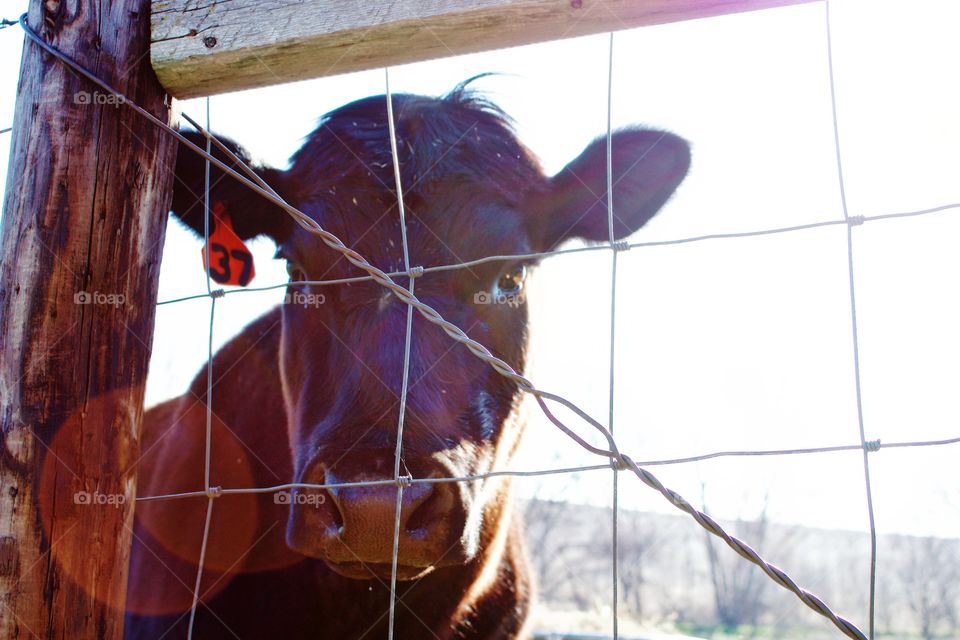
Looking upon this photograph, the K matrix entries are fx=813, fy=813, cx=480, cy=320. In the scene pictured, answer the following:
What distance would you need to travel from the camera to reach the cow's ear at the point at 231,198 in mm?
3109

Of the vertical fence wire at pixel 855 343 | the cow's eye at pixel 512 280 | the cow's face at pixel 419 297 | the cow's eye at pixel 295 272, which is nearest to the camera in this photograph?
the vertical fence wire at pixel 855 343

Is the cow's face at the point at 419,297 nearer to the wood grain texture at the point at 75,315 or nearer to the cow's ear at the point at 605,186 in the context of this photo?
the cow's ear at the point at 605,186

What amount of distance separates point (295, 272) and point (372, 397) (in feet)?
3.04

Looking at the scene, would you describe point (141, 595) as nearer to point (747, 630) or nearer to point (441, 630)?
point (441, 630)

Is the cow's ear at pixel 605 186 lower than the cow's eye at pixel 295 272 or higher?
higher

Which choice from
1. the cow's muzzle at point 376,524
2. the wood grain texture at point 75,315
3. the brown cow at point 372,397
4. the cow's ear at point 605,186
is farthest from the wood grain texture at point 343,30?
the cow's ear at point 605,186

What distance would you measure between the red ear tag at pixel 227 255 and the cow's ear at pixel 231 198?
22 mm

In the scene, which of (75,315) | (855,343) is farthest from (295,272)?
(855,343)

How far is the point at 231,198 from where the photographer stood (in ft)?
10.6

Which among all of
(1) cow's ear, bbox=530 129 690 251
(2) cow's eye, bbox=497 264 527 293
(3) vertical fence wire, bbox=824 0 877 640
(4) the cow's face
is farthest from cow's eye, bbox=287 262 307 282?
(3) vertical fence wire, bbox=824 0 877 640

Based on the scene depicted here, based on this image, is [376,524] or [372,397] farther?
[372,397]

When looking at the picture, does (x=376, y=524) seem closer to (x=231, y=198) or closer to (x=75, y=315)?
(x=75, y=315)

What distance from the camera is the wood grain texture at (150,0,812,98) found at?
170 cm

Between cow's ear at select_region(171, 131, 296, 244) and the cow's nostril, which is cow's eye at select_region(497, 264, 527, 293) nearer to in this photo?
cow's ear at select_region(171, 131, 296, 244)
